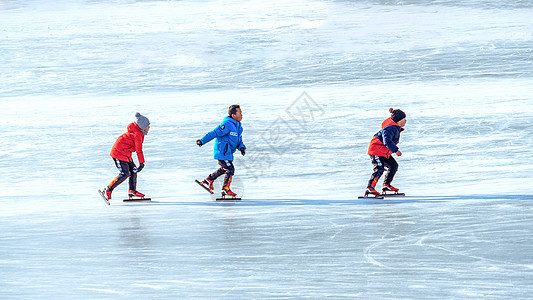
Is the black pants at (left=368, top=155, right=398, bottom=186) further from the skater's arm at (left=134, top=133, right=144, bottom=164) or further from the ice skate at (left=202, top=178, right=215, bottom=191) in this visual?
the skater's arm at (left=134, top=133, right=144, bottom=164)

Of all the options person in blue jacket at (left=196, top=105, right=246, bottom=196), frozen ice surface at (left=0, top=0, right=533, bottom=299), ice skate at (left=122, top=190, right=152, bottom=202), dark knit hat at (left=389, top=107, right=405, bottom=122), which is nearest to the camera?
frozen ice surface at (left=0, top=0, right=533, bottom=299)

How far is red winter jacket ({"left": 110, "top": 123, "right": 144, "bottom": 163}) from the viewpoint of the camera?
8539 millimetres

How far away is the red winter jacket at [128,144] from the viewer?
28.0 feet

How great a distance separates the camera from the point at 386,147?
857cm

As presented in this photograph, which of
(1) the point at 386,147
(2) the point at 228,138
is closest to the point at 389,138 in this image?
(1) the point at 386,147

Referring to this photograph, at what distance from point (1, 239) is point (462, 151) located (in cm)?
615

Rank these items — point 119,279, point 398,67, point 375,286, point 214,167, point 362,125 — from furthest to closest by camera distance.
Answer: point 398,67 < point 362,125 < point 214,167 < point 119,279 < point 375,286

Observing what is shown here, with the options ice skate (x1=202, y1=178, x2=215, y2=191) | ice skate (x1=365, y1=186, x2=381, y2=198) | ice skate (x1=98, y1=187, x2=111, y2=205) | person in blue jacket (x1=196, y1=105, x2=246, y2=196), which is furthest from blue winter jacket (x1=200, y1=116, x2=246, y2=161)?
ice skate (x1=365, y1=186, x2=381, y2=198)

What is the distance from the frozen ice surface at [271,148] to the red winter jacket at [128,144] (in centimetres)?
56

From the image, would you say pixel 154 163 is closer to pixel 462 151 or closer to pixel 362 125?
pixel 362 125

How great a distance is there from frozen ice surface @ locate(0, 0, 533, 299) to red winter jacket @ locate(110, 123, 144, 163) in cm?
56

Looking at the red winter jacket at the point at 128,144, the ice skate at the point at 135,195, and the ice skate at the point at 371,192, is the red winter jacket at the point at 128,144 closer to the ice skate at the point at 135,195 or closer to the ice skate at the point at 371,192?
the ice skate at the point at 135,195

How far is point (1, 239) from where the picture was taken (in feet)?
22.6

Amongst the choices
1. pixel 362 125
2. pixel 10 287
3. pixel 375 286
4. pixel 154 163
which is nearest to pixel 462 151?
pixel 362 125
